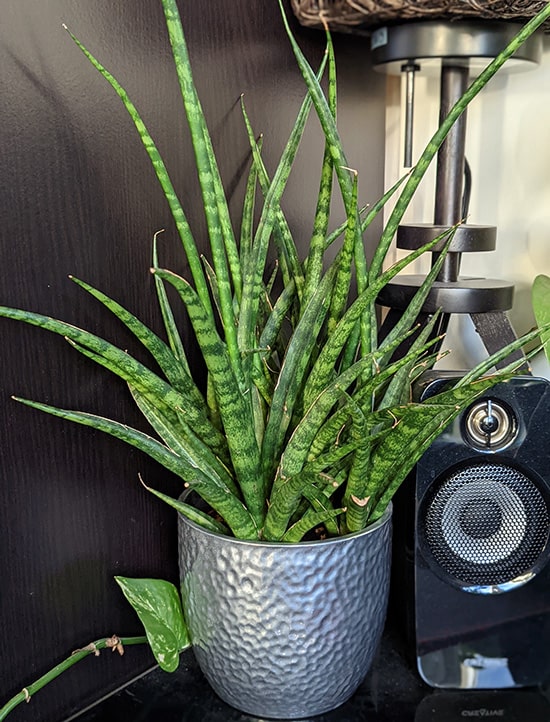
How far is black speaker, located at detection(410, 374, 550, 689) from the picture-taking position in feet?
1.88

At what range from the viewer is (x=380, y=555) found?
1.78 ft

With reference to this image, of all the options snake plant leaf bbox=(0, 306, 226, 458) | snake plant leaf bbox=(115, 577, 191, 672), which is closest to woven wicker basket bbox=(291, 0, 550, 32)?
snake plant leaf bbox=(0, 306, 226, 458)

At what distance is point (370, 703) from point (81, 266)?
404mm

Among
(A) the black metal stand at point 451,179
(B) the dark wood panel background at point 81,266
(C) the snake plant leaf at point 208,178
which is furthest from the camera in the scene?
(A) the black metal stand at point 451,179

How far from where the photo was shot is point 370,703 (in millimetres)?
577

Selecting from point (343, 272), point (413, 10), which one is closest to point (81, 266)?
point (343, 272)

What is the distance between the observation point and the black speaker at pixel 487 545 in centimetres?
57

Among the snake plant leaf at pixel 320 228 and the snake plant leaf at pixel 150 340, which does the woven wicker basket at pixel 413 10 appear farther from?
the snake plant leaf at pixel 150 340

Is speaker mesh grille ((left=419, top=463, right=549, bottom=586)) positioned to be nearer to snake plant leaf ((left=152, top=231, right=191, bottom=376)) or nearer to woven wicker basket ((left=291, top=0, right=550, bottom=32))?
snake plant leaf ((left=152, top=231, right=191, bottom=376))

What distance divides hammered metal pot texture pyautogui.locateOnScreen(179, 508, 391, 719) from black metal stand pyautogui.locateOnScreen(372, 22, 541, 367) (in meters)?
0.20

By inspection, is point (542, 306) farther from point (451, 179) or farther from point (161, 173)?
point (161, 173)

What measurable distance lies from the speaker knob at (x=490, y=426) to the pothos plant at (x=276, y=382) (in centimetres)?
5

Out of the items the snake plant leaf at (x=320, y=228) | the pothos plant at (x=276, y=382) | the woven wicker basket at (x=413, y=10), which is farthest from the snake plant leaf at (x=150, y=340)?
the woven wicker basket at (x=413, y=10)

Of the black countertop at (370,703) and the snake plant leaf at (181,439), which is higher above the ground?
the snake plant leaf at (181,439)
